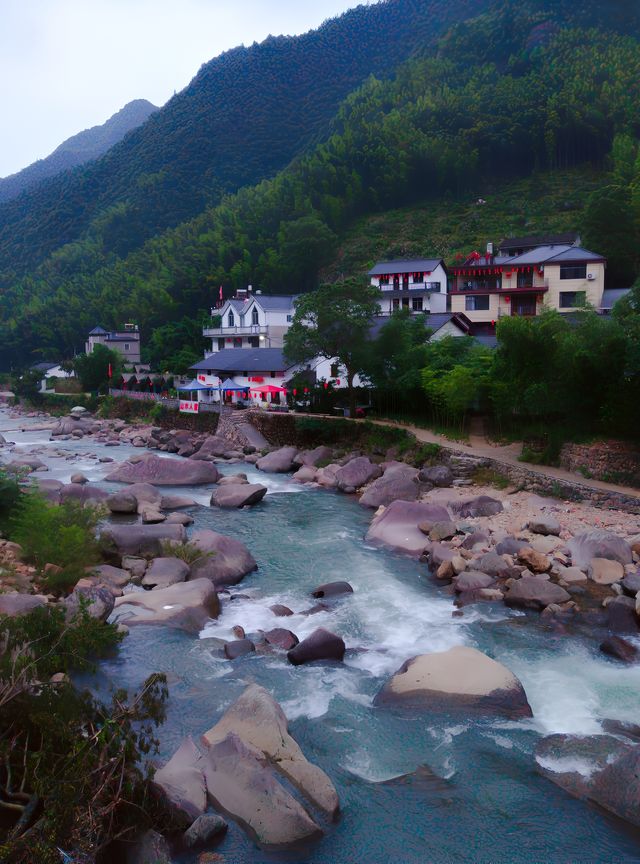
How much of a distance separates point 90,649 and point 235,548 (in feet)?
17.2

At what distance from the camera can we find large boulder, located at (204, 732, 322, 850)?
6.72 meters

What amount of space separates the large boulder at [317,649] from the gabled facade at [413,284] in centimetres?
2916

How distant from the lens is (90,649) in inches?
380

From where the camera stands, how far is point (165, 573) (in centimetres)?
1337

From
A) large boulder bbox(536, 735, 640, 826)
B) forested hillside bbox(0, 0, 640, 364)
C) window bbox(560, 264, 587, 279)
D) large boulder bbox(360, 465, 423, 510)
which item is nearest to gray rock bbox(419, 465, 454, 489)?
large boulder bbox(360, 465, 423, 510)

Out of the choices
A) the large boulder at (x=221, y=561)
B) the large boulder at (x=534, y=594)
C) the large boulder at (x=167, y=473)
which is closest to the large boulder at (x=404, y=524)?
the large boulder at (x=221, y=561)

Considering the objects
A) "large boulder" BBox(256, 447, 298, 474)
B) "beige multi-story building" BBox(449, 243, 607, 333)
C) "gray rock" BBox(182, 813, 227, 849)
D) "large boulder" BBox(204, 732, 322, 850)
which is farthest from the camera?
"beige multi-story building" BBox(449, 243, 607, 333)

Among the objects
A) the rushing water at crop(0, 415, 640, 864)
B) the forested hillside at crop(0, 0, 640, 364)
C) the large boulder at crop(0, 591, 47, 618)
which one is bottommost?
the rushing water at crop(0, 415, 640, 864)

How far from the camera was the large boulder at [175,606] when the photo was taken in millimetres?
11352

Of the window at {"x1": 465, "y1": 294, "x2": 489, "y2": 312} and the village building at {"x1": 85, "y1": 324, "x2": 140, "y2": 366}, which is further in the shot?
the village building at {"x1": 85, "y1": 324, "x2": 140, "y2": 366}

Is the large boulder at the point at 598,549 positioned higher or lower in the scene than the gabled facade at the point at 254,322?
lower

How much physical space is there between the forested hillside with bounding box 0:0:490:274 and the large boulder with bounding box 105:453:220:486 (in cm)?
8278

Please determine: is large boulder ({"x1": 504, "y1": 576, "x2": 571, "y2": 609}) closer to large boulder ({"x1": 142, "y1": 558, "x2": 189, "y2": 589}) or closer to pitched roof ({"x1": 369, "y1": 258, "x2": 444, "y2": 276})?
large boulder ({"x1": 142, "y1": 558, "x2": 189, "y2": 589})

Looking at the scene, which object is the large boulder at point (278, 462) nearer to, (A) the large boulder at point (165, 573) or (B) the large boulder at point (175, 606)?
(A) the large boulder at point (165, 573)
